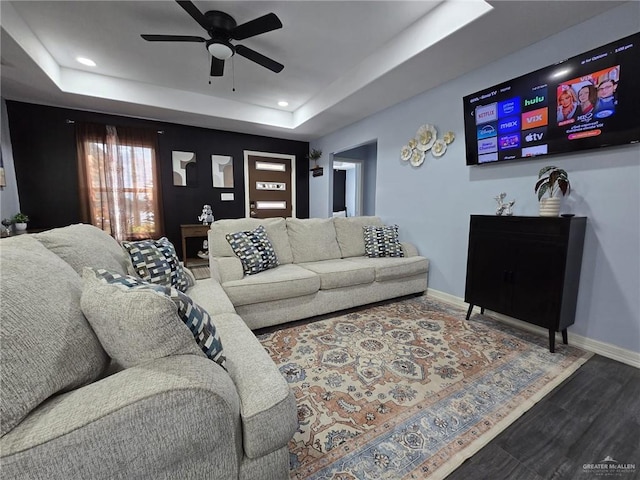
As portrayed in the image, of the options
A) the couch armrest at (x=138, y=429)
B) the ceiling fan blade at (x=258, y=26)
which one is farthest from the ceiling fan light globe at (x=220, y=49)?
the couch armrest at (x=138, y=429)

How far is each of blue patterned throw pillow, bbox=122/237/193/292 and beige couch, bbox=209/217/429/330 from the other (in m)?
0.44

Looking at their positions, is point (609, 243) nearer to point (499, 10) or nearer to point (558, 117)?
point (558, 117)

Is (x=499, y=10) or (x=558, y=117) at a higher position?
(x=499, y=10)

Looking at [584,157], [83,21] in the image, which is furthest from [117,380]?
[83,21]

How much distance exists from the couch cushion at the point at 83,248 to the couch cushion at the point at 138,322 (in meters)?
0.50

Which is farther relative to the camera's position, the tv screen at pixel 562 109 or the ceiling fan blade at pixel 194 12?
the ceiling fan blade at pixel 194 12

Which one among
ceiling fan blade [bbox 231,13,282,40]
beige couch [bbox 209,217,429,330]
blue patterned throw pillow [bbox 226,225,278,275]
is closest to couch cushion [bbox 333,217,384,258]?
beige couch [bbox 209,217,429,330]

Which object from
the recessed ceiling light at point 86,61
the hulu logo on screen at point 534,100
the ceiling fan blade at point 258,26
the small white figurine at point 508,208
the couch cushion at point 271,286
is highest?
the recessed ceiling light at point 86,61

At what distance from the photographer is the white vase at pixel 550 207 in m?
2.06

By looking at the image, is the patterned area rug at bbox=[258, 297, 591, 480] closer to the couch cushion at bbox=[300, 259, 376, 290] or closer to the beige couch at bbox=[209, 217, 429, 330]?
the beige couch at bbox=[209, 217, 429, 330]

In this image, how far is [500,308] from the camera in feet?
7.52

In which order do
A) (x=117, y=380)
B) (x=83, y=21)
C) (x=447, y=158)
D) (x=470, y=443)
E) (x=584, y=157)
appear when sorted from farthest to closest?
1. (x=447, y=158)
2. (x=83, y=21)
3. (x=584, y=157)
4. (x=470, y=443)
5. (x=117, y=380)

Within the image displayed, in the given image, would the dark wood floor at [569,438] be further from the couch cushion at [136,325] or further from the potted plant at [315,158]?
the potted plant at [315,158]

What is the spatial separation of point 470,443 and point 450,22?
2.81m
